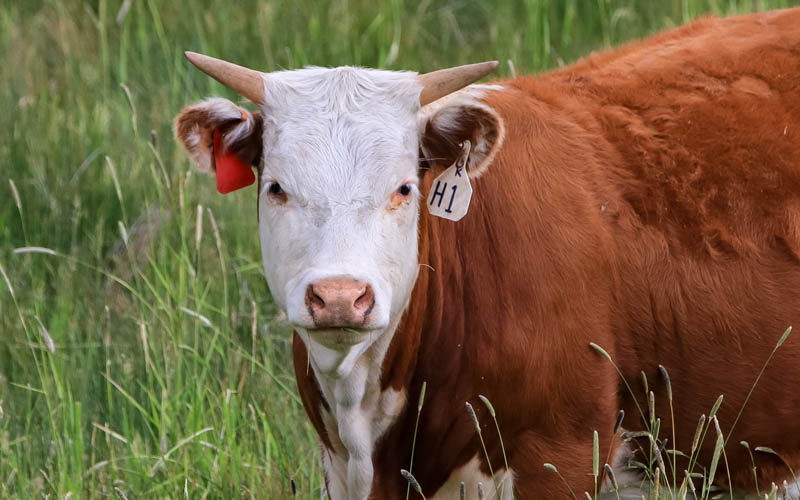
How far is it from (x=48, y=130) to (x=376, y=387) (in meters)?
3.35

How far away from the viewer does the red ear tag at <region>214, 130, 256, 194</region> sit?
10.9 ft

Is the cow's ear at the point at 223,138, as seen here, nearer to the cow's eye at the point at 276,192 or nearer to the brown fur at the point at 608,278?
the cow's eye at the point at 276,192

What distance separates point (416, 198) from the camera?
3.20 metres

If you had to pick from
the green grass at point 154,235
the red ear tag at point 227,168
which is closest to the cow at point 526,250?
the red ear tag at point 227,168

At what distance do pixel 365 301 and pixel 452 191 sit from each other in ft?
1.80

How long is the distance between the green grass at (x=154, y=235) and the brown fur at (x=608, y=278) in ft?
2.52

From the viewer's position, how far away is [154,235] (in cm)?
545

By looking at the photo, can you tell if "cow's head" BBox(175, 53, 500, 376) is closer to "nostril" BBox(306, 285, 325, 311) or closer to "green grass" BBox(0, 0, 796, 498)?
"nostril" BBox(306, 285, 325, 311)

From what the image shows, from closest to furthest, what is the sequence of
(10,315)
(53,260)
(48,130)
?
1. (10,315)
2. (53,260)
3. (48,130)

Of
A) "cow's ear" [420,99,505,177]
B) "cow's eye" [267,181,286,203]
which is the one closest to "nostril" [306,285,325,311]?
"cow's eye" [267,181,286,203]

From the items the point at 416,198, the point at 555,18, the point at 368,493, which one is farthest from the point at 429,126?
the point at 555,18

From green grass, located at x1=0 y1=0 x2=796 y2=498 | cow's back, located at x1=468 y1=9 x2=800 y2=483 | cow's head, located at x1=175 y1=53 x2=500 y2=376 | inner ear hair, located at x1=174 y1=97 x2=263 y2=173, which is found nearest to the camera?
cow's head, located at x1=175 y1=53 x2=500 y2=376

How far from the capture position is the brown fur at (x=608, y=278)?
10.8 ft

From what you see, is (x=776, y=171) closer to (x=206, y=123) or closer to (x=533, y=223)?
(x=533, y=223)
